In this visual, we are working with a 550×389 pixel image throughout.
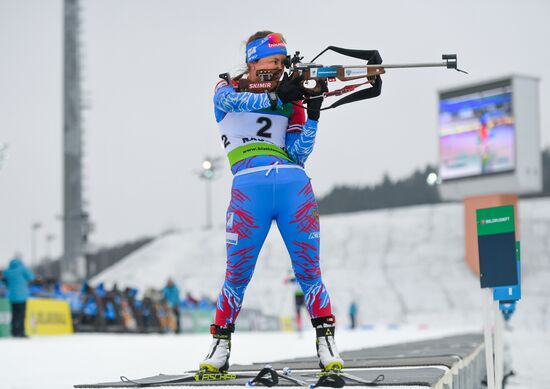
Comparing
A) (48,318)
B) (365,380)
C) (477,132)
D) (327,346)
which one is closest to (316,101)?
(327,346)

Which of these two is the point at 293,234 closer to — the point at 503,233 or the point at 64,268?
the point at 503,233

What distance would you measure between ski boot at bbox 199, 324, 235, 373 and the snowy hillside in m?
44.9

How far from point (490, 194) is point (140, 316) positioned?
29375 millimetres

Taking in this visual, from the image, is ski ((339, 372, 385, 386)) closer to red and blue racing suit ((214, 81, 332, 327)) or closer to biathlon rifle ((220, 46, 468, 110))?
red and blue racing suit ((214, 81, 332, 327))

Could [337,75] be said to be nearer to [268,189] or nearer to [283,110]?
[283,110]

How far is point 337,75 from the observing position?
16.0 ft

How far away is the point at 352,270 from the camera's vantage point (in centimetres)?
6091

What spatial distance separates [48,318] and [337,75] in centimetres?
1627

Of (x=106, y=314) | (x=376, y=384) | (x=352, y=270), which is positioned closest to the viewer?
(x=376, y=384)

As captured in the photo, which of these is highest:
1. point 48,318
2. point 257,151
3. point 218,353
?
point 257,151

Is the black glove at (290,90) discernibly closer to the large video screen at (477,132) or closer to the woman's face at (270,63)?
the woman's face at (270,63)

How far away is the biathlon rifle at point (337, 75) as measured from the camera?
485cm

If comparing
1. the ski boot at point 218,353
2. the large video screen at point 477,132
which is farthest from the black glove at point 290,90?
the large video screen at point 477,132

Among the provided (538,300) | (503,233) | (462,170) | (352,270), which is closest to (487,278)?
(503,233)
